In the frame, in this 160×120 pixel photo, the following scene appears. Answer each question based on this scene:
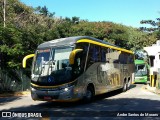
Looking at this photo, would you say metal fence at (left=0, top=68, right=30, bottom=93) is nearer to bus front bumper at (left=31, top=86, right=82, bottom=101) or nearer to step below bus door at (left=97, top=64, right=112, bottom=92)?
step below bus door at (left=97, top=64, right=112, bottom=92)

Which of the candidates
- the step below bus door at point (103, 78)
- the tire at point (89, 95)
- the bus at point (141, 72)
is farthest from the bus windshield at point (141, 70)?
the tire at point (89, 95)

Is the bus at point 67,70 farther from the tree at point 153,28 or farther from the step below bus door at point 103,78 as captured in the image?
the tree at point 153,28

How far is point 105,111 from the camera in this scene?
522 inches

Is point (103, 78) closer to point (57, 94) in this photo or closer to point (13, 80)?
point (57, 94)

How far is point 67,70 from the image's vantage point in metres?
14.6

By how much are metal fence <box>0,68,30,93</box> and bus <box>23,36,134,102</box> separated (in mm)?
8048

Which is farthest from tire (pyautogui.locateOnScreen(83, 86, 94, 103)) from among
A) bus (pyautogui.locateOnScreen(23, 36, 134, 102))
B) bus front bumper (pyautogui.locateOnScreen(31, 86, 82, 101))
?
bus front bumper (pyautogui.locateOnScreen(31, 86, 82, 101))

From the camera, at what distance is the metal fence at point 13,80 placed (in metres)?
23.4

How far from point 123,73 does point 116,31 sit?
28.6m

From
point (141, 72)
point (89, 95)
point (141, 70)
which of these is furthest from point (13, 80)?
point (141, 70)

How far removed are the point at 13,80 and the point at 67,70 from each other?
10457 millimetres

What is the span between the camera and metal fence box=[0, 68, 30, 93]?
23.4m

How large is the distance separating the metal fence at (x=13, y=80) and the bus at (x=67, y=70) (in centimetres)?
805

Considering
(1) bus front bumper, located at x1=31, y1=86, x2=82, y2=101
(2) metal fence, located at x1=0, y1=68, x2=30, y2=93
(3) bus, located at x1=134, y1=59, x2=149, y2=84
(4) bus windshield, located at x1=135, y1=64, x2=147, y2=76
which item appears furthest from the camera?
(4) bus windshield, located at x1=135, y1=64, x2=147, y2=76
